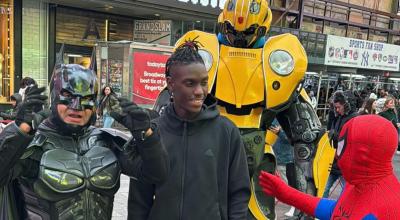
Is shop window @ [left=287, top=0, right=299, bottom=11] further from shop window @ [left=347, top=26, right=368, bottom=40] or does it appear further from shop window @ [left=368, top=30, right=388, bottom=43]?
shop window @ [left=368, top=30, right=388, bottom=43]

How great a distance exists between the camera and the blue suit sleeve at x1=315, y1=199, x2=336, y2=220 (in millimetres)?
1953

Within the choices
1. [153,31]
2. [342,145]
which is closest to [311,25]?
[153,31]

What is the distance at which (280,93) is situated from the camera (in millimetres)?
2488

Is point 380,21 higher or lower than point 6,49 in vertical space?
higher

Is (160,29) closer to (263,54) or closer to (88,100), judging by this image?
(263,54)

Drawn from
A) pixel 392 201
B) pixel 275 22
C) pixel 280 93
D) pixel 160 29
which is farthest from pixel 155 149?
pixel 275 22

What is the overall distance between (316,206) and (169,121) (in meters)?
0.87

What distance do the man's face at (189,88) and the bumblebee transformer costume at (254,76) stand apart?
0.77m

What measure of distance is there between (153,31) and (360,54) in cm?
764

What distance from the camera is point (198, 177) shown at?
1.69 meters

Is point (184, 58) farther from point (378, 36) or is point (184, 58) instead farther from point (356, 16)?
point (378, 36)

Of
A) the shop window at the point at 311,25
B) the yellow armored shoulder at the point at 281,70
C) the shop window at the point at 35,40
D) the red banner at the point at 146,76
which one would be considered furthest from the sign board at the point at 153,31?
the yellow armored shoulder at the point at 281,70

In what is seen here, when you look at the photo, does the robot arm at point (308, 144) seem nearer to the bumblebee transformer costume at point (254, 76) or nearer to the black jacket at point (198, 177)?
the bumblebee transformer costume at point (254, 76)

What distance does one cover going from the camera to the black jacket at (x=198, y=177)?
5.53 ft
